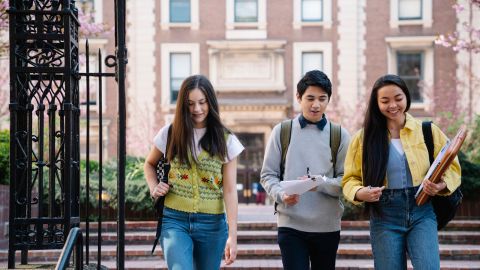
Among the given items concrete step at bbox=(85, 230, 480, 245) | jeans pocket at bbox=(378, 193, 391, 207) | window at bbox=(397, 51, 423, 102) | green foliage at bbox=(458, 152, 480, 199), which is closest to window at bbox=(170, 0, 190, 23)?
window at bbox=(397, 51, 423, 102)

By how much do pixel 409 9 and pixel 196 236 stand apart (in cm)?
2506

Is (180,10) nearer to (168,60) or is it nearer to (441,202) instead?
(168,60)

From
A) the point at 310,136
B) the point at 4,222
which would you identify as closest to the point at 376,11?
the point at 4,222

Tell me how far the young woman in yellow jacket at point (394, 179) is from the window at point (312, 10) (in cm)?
2411

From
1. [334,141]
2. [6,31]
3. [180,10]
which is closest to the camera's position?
[334,141]

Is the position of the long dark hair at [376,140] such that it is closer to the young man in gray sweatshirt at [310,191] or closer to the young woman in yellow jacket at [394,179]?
the young woman in yellow jacket at [394,179]

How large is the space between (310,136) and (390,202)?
0.79 m

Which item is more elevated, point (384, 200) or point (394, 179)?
point (394, 179)

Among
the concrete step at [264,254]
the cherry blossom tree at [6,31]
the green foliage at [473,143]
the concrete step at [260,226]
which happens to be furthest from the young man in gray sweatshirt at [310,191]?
the green foliage at [473,143]

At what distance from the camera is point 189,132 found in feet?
16.0

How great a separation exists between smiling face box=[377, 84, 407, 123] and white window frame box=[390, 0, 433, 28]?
24.1 meters

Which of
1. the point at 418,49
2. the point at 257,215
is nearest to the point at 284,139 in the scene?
the point at 257,215

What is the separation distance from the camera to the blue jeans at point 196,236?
470 centimetres

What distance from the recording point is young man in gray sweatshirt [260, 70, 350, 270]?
16.8ft
